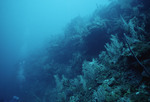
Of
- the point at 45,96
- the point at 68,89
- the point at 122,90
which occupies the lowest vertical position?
the point at 122,90

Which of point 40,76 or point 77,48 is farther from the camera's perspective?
point 40,76

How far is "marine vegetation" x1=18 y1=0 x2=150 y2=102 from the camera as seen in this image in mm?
2848

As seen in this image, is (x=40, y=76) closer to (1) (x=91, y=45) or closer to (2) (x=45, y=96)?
(2) (x=45, y=96)

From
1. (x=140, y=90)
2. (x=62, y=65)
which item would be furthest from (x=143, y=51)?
(x=62, y=65)

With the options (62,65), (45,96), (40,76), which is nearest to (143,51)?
(62,65)

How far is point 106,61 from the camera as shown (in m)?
5.56

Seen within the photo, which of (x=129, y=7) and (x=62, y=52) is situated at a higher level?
(x=62, y=52)

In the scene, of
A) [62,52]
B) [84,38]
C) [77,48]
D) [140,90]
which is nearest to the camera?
[140,90]

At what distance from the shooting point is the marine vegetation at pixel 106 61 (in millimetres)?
2848

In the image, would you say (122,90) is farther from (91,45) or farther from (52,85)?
(52,85)

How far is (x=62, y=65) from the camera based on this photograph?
12.7m

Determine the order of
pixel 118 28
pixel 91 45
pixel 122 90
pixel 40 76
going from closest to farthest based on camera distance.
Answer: pixel 122 90
pixel 118 28
pixel 91 45
pixel 40 76

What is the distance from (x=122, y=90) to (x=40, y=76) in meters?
14.8

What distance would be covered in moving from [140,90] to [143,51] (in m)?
1.37
